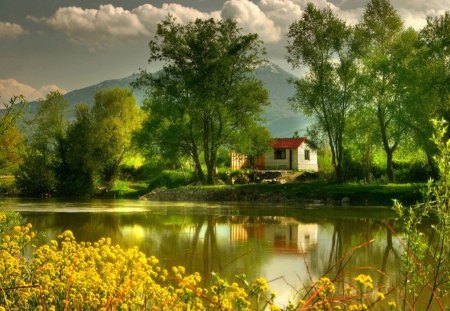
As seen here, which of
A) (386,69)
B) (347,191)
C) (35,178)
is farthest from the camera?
(35,178)

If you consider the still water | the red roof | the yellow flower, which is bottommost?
the still water

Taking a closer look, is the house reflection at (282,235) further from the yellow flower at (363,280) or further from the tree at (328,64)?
the tree at (328,64)

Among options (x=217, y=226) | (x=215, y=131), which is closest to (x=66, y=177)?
(x=215, y=131)

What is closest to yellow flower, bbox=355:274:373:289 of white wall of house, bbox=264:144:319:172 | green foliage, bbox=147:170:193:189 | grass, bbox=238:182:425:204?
grass, bbox=238:182:425:204

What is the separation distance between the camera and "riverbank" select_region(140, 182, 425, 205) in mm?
42094

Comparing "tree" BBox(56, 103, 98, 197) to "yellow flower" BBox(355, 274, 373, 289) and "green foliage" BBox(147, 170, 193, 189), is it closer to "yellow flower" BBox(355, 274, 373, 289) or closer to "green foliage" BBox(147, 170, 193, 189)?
"green foliage" BBox(147, 170, 193, 189)

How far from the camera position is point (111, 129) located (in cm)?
6906

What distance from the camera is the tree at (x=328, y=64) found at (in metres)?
51.8

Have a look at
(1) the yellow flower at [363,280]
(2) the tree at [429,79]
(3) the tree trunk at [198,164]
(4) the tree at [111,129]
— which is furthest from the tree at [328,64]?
(1) the yellow flower at [363,280]

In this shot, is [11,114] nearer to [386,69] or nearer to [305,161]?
[386,69]

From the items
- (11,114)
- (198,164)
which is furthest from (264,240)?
(198,164)

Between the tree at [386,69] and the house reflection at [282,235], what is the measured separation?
80.6 ft

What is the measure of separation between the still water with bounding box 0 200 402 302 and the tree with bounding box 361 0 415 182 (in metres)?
16.7

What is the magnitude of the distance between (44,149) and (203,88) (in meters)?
23.3
